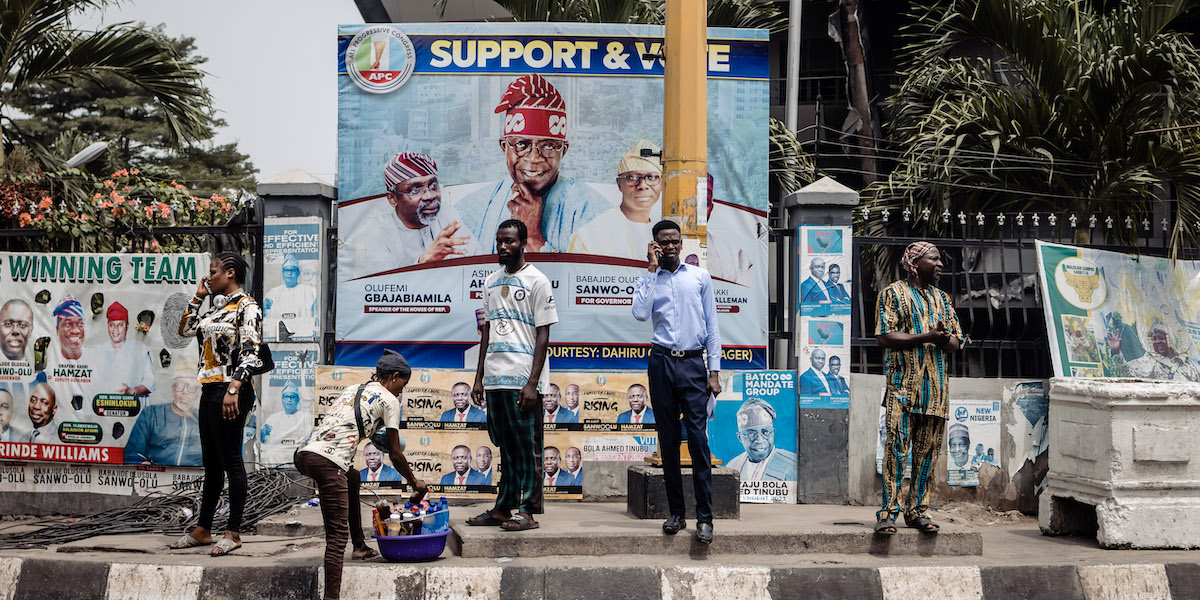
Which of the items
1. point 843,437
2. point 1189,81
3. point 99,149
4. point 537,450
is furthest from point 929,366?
point 99,149

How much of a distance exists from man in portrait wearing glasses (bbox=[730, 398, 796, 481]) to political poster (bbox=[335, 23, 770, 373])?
1.27 ft

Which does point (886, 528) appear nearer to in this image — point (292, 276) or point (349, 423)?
point (349, 423)

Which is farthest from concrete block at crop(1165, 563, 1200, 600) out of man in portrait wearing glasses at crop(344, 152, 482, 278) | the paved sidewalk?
man in portrait wearing glasses at crop(344, 152, 482, 278)

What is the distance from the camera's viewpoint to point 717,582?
18.2 ft

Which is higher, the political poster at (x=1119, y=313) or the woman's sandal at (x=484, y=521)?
the political poster at (x=1119, y=313)

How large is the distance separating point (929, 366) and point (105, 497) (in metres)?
5.76

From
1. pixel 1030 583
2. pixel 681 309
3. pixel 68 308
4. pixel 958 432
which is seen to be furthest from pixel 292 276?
pixel 1030 583

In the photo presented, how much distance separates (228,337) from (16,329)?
2.78 meters

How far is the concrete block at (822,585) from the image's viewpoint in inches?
218

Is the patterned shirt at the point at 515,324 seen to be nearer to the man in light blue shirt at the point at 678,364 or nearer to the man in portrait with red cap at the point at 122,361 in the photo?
the man in light blue shirt at the point at 678,364

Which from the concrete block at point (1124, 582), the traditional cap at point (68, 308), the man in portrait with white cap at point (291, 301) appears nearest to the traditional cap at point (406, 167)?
the man in portrait with white cap at point (291, 301)

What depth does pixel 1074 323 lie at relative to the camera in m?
7.84

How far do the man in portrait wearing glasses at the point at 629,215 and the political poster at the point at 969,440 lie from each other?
8.67 ft

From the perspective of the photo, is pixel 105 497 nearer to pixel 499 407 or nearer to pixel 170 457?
pixel 170 457
